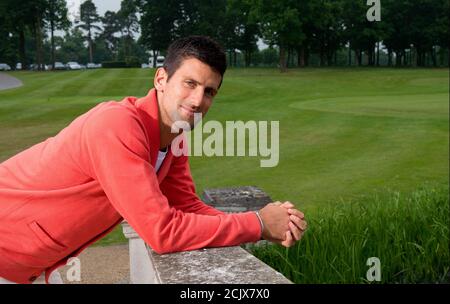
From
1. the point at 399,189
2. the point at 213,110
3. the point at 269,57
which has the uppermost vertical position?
the point at 269,57

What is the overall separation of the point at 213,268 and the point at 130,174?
18.4 inches

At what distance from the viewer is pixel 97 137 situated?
170 cm

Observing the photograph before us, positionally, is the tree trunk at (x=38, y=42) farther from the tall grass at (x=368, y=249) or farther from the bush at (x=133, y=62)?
the tall grass at (x=368, y=249)

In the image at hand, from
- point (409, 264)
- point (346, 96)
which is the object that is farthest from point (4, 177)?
point (346, 96)

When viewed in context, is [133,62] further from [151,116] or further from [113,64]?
[151,116]

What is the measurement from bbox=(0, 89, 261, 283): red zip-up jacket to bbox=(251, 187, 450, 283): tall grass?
1.66m

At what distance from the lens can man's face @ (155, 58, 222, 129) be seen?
6.35 feet

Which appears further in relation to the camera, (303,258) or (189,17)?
(303,258)

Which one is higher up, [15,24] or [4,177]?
[15,24]

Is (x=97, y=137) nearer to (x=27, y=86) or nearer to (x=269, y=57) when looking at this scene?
(x=27, y=86)

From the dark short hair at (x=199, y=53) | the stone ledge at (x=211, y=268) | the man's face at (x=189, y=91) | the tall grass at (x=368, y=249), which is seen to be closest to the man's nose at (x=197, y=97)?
the man's face at (x=189, y=91)

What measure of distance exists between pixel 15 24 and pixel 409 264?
309cm

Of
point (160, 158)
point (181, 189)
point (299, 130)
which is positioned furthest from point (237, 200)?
point (299, 130)

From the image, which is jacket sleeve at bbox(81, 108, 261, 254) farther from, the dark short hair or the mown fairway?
Result: the mown fairway
